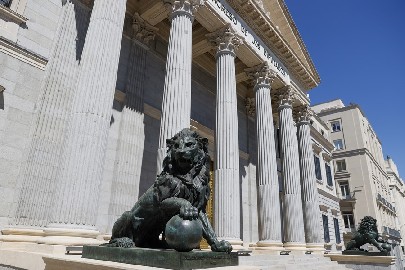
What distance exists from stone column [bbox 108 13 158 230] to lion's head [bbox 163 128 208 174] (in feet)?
28.5

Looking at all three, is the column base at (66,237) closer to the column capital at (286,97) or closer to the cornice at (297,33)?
the column capital at (286,97)

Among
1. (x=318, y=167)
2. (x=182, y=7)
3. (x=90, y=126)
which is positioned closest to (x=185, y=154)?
(x=90, y=126)

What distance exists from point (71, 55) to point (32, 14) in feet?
6.25

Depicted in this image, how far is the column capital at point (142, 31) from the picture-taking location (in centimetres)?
1475

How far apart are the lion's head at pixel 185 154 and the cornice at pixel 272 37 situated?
13.2 meters

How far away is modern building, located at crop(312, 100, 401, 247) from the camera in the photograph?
41.4 meters

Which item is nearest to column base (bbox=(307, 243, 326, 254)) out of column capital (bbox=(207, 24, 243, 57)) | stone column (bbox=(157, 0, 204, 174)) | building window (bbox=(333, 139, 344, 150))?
column capital (bbox=(207, 24, 243, 57))

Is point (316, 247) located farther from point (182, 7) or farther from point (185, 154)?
point (185, 154)

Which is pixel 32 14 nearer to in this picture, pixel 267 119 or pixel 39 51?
pixel 39 51

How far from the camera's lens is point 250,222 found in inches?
795

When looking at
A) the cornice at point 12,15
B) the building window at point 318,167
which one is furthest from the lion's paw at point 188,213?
the building window at point 318,167

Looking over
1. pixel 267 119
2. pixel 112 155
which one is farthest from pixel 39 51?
pixel 267 119

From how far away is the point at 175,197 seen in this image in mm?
4078

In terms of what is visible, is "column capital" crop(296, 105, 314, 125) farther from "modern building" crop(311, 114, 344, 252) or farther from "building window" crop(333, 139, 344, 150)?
"building window" crop(333, 139, 344, 150)
